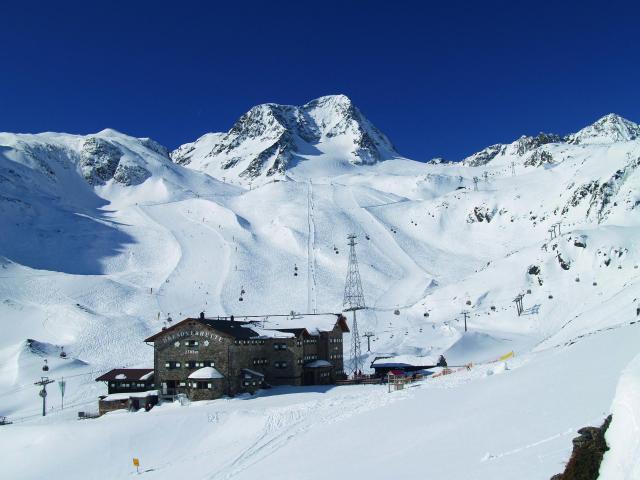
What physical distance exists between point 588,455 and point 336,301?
85482 mm

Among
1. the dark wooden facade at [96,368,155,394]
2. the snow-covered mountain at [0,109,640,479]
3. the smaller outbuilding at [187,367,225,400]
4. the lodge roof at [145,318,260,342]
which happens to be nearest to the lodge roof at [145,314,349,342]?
the lodge roof at [145,318,260,342]

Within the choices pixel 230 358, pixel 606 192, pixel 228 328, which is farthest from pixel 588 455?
pixel 606 192

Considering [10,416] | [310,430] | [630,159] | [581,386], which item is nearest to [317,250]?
[630,159]

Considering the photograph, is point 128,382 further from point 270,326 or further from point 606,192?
point 606,192

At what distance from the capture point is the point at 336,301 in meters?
94.9

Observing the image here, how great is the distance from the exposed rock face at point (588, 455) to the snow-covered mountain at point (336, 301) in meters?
0.66

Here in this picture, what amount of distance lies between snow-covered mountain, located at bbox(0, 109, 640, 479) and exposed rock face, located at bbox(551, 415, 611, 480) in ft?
2.18

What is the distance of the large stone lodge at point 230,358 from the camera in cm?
5066

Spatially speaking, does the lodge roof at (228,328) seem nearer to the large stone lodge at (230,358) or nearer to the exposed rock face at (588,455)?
the large stone lodge at (230,358)

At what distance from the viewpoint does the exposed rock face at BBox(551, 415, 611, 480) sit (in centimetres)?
950

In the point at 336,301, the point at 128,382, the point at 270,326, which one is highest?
the point at 336,301

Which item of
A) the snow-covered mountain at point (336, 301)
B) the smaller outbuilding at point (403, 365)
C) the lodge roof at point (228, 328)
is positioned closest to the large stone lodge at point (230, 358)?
the lodge roof at point (228, 328)

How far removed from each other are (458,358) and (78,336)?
152 ft

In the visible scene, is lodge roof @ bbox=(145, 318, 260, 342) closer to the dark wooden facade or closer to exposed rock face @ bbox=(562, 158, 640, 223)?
the dark wooden facade
